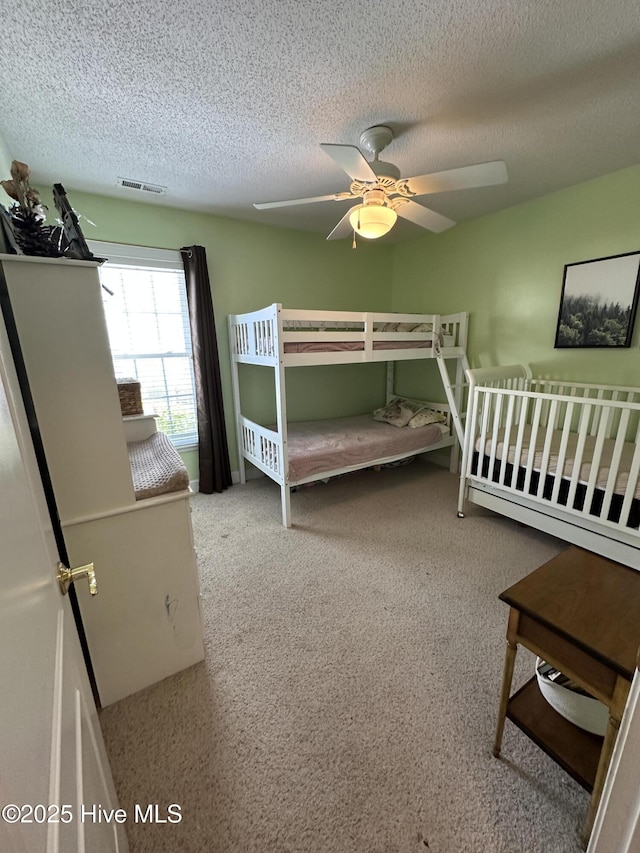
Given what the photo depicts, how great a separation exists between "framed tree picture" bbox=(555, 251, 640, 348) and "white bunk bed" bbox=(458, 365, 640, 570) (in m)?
0.35

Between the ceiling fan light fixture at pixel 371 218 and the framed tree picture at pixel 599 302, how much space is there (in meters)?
1.77

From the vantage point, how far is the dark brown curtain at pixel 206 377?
2.95 m

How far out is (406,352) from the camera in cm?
301

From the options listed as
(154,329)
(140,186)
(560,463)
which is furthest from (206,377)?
(560,463)

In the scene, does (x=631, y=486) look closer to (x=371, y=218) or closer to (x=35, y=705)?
(x=371, y=218)

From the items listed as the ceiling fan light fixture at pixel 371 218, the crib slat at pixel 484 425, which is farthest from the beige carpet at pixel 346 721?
the ceiling fan light fixture at pixel 371 218

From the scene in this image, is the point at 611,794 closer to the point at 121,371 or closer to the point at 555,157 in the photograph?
the point at 555,157

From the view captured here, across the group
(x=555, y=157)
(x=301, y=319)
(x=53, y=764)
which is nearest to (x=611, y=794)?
(x=53, y=764)

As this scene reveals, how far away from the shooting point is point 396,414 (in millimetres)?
3662

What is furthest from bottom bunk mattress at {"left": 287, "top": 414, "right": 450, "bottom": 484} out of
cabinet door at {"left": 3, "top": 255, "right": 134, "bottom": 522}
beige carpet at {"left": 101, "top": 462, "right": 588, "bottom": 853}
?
cabinet door at {"left": 3, "top": 255, "right": 134, "bottom": 522}

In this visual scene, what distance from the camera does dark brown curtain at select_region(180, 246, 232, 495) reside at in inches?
116

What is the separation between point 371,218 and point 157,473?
1.59 metres

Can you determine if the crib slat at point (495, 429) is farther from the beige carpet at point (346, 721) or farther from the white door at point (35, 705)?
the white door at point (35, 705)

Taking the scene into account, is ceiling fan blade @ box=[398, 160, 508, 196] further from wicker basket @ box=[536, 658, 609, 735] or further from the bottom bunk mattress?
wicker basket @ box=[536, 658, 609, 735]
